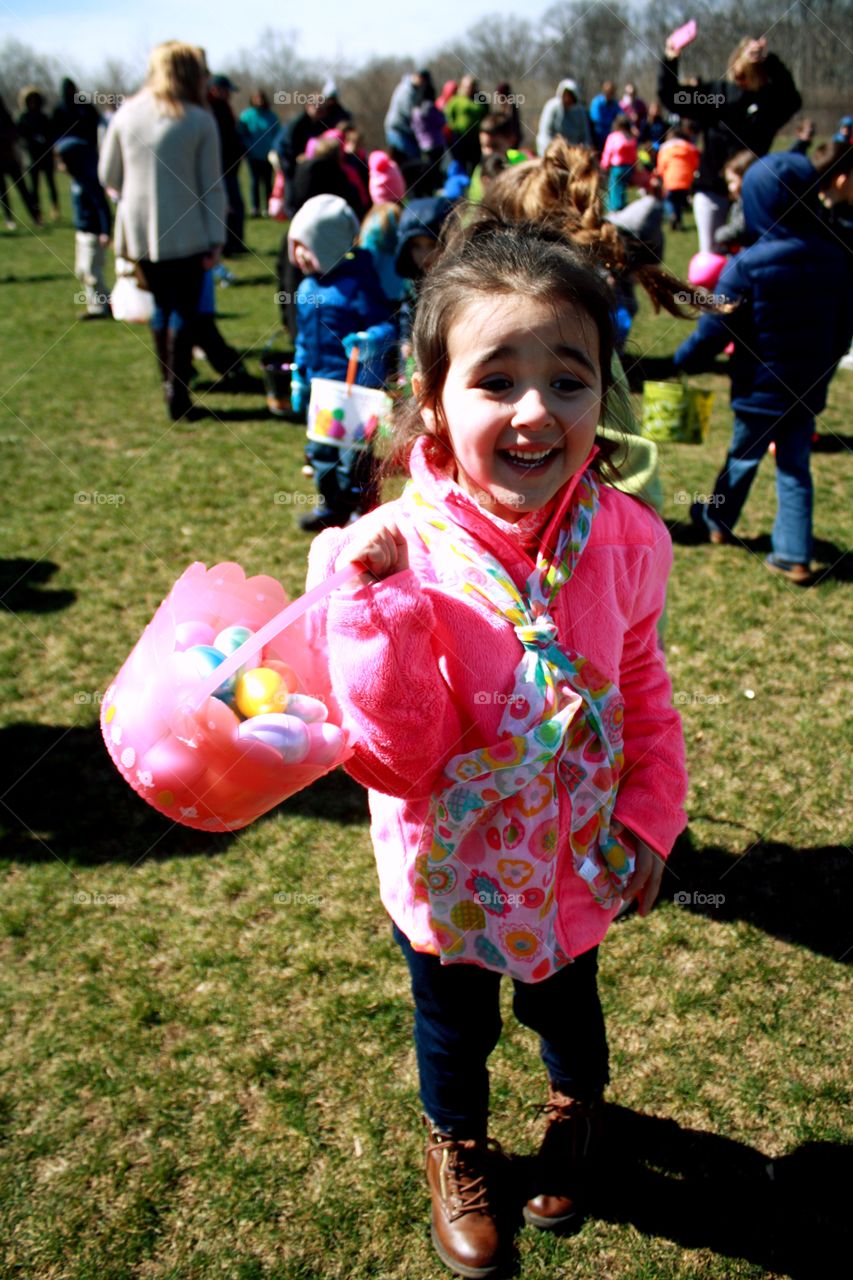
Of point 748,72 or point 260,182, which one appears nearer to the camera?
point 748,72

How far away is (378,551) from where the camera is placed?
1.18 metres

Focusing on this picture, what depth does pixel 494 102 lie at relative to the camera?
41.6ft

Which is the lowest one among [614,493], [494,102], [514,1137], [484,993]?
[514,1137]

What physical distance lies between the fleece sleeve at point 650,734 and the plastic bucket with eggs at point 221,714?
59 cm

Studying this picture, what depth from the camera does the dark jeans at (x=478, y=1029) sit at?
1682 millimetres

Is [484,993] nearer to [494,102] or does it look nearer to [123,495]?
[123,495]

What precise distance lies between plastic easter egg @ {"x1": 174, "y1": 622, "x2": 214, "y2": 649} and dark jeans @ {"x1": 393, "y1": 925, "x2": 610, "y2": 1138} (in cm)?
68

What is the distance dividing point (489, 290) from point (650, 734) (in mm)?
793

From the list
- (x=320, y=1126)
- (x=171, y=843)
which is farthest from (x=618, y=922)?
(x=171, y=843)

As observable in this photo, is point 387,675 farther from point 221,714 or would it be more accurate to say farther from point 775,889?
point 775,889

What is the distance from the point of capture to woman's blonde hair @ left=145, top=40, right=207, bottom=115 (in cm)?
536

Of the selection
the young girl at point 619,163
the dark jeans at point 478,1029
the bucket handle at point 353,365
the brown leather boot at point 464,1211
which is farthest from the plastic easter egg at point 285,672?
the young girl at point 619,163

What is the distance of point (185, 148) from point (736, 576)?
4034 millimetres

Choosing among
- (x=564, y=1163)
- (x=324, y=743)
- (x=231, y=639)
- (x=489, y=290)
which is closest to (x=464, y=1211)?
(x=564, y=1163)
